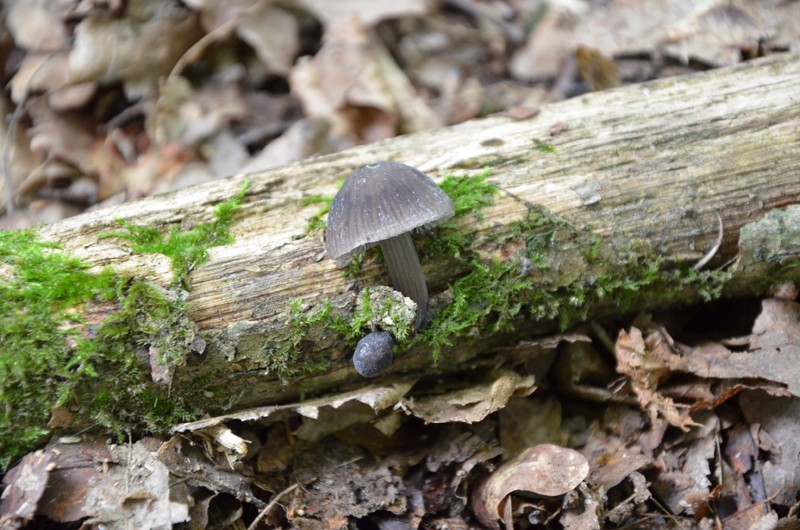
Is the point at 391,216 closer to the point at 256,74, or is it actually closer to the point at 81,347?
the point at 81,347

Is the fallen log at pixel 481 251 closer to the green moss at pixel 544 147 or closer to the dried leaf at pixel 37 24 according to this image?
the green moss at pixel 544 147

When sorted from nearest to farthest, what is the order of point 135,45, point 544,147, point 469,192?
point 469,192 → point 544,147 → point 135,45

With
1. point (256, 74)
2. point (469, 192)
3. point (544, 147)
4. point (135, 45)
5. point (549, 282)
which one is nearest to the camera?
point (549, 282)

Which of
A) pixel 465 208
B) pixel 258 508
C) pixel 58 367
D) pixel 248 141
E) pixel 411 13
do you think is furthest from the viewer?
pixel 411 13

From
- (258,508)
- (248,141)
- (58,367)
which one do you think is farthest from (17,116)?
(258,508)

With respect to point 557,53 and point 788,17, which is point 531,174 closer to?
point 557,53

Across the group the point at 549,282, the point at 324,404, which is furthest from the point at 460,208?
the point at 324,404

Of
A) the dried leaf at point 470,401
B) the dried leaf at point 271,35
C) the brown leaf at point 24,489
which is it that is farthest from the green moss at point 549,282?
the dried leaf at point 271,35

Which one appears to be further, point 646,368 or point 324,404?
point 646,368
